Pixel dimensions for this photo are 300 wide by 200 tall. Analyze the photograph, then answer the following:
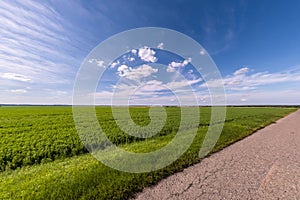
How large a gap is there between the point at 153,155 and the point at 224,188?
3270 mm

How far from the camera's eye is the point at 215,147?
8.91m

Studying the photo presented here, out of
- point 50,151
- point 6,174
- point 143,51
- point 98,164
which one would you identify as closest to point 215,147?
point 98,164

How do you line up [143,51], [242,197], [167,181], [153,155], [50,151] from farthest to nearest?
[143,51], [50,151], [153,155], [167,181], [242,197]

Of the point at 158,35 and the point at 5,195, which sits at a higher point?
the point at 158,35

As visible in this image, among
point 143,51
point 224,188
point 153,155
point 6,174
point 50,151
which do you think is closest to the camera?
point 224,188

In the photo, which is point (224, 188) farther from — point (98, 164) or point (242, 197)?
point (98, 164)

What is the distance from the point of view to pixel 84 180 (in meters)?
4.83

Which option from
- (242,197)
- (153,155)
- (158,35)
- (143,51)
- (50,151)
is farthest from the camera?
(143,51)

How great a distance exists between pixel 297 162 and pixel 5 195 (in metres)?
9.44

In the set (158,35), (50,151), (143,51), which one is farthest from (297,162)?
(50,151)

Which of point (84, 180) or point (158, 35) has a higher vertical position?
point (158, 35)

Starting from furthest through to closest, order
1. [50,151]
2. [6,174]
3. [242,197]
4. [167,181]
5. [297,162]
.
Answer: [50,151], [297,162], [6,174], [167,181], [242,197]

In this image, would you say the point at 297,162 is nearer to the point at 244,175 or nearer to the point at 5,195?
the point at 244,175

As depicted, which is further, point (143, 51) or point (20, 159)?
point (143, 51)
